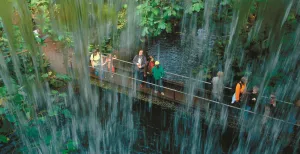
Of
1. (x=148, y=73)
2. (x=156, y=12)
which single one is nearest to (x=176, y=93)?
(x=148, y=73)

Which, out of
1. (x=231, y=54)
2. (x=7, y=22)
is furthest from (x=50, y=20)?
(x=231, y=54)

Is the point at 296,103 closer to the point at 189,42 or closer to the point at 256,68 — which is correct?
the point at 256,68

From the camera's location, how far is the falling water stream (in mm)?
6137

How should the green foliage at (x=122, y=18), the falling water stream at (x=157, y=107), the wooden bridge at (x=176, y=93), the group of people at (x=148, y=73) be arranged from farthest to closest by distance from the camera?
the green foliage at (x=122, y=18), the group of people at (x=148, y=73), the wooden bridge at (x=176, y=93), the falling water stream at (x=157, y=107)

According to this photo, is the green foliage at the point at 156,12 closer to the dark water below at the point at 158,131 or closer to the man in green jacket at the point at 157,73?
the man in green jacket at the point at 157,73

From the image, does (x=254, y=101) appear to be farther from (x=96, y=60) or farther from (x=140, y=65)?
(x=96, y=60)

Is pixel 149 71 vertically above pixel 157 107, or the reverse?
pixel 149 71

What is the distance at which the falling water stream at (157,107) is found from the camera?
614 cm

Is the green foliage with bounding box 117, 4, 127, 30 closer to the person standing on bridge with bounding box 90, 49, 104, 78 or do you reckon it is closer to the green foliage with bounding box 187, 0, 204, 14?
the person standing on bridge with bounding box 90, 49, 104, 78

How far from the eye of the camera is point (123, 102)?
28.3ft

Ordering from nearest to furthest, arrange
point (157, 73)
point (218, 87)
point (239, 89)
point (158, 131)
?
point (239, 89) → point (158, 131) → point (218, 87) → point (157, 73)

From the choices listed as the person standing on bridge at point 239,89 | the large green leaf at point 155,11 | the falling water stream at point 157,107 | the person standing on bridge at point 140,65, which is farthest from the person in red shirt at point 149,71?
the person standing on bridge at point 239,89

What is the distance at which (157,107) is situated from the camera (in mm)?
8227

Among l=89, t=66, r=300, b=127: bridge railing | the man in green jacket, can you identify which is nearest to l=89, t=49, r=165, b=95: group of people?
the man in green jacket
